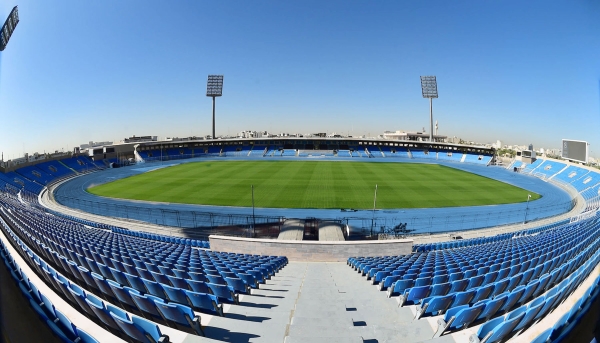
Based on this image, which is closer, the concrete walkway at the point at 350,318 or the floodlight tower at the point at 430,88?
the concrete walkway at the point at 350,318

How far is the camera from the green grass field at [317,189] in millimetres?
27516

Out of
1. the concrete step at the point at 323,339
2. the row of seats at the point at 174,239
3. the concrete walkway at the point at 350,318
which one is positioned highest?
the concrete step at the point at 323,339

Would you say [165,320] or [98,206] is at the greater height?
[165,320]

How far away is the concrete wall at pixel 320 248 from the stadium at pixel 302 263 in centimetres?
5

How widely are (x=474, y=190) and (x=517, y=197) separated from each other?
415 centimetres

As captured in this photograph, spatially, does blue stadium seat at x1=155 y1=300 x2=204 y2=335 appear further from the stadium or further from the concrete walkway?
the concrete walkway

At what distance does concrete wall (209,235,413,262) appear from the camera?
11.9 meters

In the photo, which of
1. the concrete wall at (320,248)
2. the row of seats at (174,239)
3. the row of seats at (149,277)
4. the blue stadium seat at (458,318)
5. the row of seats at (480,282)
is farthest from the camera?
the row of seats at (174,239)

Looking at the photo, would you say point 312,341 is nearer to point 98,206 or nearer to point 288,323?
Answer: point 288,323

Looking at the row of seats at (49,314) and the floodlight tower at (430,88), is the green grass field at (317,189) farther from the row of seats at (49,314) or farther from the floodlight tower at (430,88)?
the floodlight tower at (430,88)

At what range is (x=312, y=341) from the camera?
3734 millimetres

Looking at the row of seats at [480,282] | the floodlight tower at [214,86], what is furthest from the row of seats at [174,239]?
the floodlight tower at [214,86]

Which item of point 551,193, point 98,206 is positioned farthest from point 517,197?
point 98,206

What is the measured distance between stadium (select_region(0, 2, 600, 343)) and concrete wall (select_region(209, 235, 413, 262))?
46 mm
